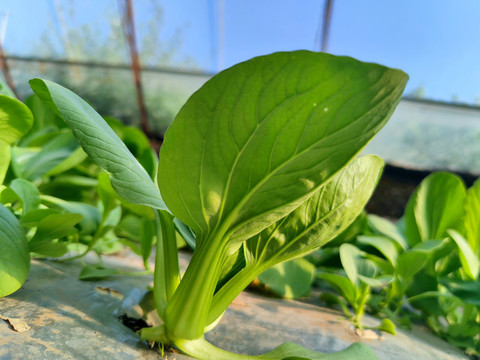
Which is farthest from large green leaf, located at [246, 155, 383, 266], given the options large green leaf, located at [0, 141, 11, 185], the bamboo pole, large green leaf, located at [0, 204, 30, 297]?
the bamboo pole

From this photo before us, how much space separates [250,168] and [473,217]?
2.21 feet

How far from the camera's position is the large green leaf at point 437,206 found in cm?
80

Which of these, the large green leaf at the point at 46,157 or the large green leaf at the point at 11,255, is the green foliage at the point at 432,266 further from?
the large green leaf at the point at 46,157

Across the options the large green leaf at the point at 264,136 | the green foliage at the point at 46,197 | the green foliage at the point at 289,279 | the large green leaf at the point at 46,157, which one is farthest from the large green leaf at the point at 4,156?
the green foliage at the point at 289,279

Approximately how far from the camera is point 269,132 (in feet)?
1.05

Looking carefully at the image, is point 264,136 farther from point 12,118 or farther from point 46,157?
point 46,157

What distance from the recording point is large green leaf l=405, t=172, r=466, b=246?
2.63 feet

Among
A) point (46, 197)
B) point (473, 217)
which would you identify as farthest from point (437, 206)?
point (46, 197)

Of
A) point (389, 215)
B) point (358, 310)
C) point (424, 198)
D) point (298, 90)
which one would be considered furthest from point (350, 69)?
point (389, 215)

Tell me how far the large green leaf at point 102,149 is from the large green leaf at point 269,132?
0.15 ft

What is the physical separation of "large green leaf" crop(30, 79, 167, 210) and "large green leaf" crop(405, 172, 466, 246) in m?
0.64

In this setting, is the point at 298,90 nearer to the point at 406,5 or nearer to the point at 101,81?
the point at 406,5

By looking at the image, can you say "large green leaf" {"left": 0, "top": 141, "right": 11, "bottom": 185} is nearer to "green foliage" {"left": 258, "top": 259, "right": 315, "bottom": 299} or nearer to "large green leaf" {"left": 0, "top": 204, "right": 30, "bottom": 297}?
"large green leaf" {"left": 0, "top": 204, "right": 30, "bottom": 297}

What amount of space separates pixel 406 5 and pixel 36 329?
10.4 feet
